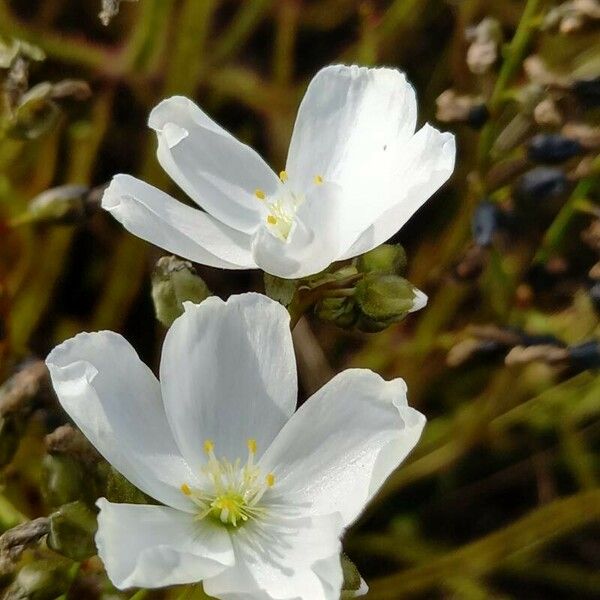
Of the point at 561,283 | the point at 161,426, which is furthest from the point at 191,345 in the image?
the point at 561,283

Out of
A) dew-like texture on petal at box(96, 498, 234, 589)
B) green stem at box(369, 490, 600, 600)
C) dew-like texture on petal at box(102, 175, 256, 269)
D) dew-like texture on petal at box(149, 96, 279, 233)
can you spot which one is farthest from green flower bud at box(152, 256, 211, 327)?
green stem at box(369, 490, 600, 600)

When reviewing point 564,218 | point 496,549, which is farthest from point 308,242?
point 496,549

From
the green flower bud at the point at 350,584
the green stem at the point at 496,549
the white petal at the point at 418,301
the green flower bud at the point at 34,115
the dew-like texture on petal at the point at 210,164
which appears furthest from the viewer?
the green stem at the point at 496,549

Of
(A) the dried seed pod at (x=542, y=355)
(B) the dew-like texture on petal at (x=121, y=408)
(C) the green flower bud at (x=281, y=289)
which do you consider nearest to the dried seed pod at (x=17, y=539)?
(B) the dew-like texture on petal at (x=121, y=408)

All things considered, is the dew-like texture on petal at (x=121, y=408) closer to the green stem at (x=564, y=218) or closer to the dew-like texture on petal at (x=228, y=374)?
the dew-like texture on petal at (x=228, y=374)

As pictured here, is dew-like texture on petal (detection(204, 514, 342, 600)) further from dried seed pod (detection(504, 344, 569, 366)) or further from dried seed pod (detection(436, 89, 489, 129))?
dried seed pod (detection(436, 89, 489, 129))

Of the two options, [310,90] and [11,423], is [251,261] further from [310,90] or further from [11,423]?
[11,423]
